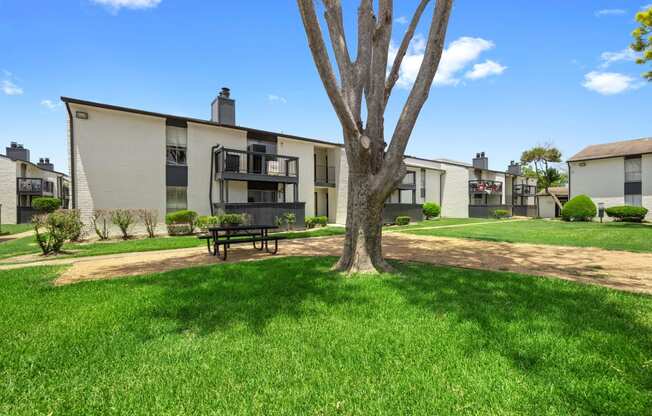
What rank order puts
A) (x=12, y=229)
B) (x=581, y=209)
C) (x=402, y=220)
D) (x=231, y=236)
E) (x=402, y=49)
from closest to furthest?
(x=402, y=49)
(x=231, y=236)
(x=12, y=229)
(x=402, y=220)
(x=581, y=209)

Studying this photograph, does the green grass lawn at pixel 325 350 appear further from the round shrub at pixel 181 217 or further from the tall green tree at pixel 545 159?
the tall green tree at pixel 545 159

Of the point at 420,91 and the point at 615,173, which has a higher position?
the point at 615,173

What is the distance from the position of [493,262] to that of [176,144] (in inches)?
631

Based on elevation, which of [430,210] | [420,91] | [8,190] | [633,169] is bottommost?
[430,210]

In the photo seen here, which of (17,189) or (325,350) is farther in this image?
(17,189)

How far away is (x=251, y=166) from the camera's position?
19391 mm

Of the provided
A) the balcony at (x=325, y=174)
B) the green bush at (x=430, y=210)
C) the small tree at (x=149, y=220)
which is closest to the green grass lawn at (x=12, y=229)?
the small tree at (x=149, y=220)

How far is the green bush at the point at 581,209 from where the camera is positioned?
86.3ft

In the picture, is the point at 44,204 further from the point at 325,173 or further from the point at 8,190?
the point at 325,173

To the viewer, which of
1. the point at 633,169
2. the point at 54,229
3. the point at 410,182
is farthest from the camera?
the point at 410,182

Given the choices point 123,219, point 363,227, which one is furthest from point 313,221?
point 363,227

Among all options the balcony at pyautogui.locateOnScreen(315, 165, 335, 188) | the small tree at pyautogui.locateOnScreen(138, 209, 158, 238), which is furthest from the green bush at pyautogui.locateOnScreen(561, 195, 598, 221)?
the small tree at pyautogui.locateOnScreen(138, 209, 158, 238)

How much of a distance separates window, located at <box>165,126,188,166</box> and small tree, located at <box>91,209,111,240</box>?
153 inches

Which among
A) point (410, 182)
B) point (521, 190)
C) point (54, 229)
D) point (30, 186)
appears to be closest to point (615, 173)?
point (521, 190)
